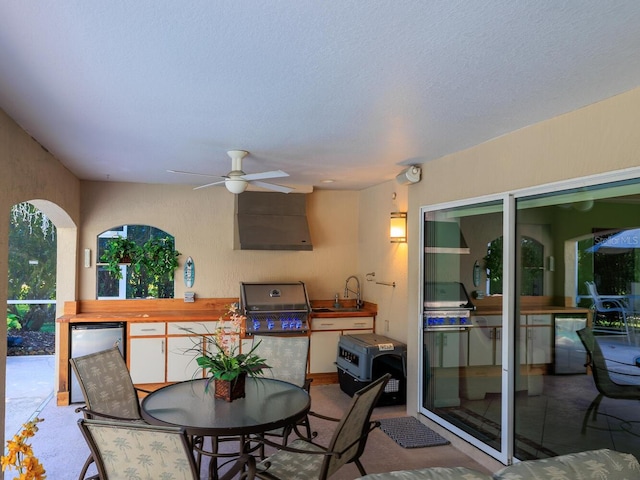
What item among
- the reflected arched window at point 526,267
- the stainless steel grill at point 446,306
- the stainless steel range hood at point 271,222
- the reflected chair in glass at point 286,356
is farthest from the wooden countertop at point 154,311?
the reflected arched window at point 526,267

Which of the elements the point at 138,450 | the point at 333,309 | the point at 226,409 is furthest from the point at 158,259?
the point at 138,450

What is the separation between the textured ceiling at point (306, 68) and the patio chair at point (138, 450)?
1596mm

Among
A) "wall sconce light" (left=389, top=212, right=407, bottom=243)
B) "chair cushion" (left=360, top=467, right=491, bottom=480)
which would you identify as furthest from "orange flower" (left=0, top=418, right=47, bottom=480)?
"wall sconce light" (left=389, top=212, right=407, bottom=243)

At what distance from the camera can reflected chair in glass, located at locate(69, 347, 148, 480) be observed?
306cm

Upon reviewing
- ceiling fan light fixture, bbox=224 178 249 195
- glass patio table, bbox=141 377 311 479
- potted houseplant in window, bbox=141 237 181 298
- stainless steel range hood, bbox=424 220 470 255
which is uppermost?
ceiling fan light fixture, bbox=224 178 249 195

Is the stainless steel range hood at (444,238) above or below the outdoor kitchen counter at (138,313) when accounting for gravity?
above

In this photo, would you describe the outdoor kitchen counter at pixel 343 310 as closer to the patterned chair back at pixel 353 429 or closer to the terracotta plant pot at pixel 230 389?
the terracotta plant pot at pixel 230 389

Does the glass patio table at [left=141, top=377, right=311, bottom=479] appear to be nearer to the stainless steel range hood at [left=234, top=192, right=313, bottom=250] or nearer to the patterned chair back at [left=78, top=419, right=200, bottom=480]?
the patterned chair back at [left=78, top=419, right=200, bottom=480]

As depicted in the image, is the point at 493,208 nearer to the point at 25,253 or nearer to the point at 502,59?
the point at 502,59

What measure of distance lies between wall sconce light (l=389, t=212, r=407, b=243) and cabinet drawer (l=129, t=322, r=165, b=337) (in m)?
2.76

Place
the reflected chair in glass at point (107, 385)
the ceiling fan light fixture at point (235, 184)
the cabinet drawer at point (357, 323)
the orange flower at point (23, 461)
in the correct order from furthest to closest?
the cabinet drawer at point (357, 323)
the ceiling fan light fixture at point (235, 184)
the reflected chair in glass at point (107, 385)
the orange flower at point (23, 461)

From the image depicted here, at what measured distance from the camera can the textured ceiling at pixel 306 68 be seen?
5.81 ft

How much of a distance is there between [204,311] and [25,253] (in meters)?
3.05

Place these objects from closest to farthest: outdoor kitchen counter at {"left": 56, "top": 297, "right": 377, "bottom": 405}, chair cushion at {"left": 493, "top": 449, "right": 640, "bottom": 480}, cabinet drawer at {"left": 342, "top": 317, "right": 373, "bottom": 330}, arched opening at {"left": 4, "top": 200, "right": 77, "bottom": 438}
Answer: chair cushion at {"left": 493, "top": 449, "right": 640, "bottom": 480} < outdoor kitchen counter at {"left": 56, "top": 297, "right": 377, "bottom": 405} < cabinet drawer at {"left": 342, "top": 317, "right": 373, "bottom": 330} < arched opening at {"left": 4, "top": 200, "right": 77, "bottom": 438}
